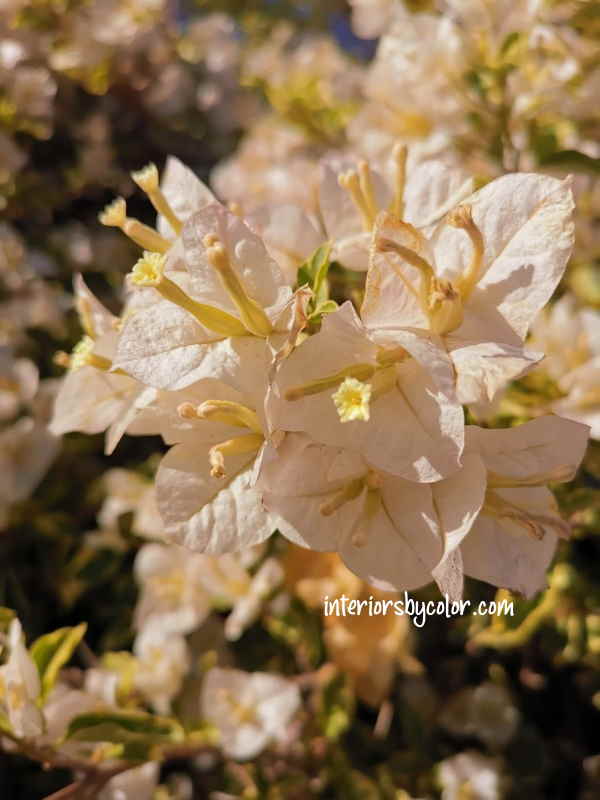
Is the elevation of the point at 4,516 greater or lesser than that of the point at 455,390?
lesser

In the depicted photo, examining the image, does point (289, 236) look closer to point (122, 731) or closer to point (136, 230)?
point (136, 230)

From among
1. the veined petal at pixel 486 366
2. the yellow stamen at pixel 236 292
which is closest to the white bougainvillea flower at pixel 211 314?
the yellow stamen at pixel 236 292

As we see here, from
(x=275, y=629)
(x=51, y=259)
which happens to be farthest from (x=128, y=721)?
(x=51, y=259)

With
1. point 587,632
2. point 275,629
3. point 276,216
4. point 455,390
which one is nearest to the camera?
point 455,390

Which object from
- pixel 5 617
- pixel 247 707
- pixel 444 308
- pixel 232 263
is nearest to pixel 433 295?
pixel 444 308

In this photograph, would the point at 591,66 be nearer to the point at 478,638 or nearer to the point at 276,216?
the point at 276,216

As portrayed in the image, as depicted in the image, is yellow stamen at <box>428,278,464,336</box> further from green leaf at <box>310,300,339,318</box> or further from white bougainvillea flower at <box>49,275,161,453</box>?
white bougainvillea flower at <box>49,275,161,453</box>

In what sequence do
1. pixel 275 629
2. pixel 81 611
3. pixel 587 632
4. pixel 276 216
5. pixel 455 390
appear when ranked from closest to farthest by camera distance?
pixel 455 390 → pixel 276 216 → pixel 587 632 → pixel 275 629 → pixel 81 611
